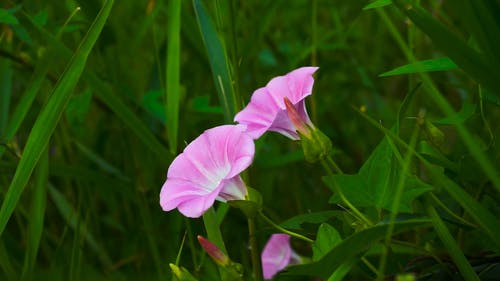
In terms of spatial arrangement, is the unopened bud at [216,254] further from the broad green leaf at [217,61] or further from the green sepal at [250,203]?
the broad green leaf at [217,61]

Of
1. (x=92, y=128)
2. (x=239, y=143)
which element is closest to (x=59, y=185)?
(x=92, y=128)

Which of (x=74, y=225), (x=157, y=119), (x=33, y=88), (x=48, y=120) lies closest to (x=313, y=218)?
(x=48, y=120)

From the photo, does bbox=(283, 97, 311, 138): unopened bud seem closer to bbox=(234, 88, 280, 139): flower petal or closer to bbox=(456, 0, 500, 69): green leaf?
bbox=(234, 88, 280, 139): flower petal

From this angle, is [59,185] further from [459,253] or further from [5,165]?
[459,253]

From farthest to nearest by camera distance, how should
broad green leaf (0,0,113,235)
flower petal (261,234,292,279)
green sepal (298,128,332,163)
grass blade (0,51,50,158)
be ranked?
flower petal (261,234,292,279)
grass blade (0,51,50,158)
broad green leaf (0,0,113,235)
green sepal (298,128,332,163)

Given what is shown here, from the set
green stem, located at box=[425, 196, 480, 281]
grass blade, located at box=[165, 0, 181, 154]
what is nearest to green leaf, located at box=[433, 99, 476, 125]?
green stem, located at box=[425, 196, 480, 281]
